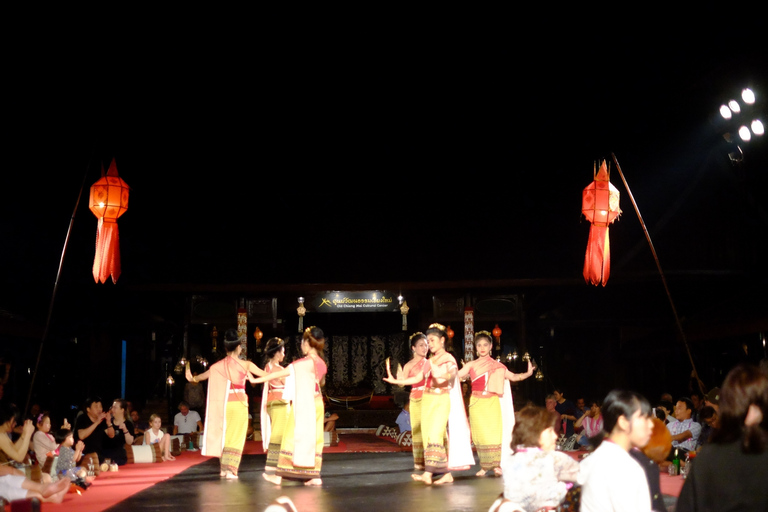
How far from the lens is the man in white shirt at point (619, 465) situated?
9.00ft

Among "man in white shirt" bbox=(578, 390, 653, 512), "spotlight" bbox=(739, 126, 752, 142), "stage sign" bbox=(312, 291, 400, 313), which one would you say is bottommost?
"man in white shirt" bbox=(578, 390, 653, 512)

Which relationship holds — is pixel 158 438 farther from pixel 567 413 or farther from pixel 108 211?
pixel 567 413

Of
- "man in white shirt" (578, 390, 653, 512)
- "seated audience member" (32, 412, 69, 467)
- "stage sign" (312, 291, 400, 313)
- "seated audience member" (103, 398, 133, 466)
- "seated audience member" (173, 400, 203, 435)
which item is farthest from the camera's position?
"stage sign" (312, 291, 400, 313)

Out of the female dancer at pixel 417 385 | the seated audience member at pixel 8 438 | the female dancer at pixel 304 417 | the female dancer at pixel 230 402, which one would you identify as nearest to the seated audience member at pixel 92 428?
the female dancer at pixel 230 402

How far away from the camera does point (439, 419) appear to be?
699 cm

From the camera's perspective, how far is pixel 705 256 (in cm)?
1420

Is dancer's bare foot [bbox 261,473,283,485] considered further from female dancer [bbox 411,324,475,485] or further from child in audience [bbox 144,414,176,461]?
child in audience [bbox 144,414,176,461]

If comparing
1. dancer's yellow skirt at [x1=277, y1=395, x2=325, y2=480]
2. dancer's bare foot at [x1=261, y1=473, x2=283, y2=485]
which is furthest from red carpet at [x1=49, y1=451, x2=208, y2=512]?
dancer's yellow skirt at [x1=277, y1=395, x2=325, y2=480]

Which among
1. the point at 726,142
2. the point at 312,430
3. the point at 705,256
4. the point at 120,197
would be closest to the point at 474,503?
the point at 312,430

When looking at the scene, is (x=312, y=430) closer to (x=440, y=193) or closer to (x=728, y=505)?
(x=728, y=505)

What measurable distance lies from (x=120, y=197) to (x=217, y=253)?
6857 millimetres

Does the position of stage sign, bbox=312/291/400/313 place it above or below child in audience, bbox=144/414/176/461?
above

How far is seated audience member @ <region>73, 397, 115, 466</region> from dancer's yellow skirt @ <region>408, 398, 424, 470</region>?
3294 mm

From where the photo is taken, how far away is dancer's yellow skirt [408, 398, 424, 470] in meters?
7.59
